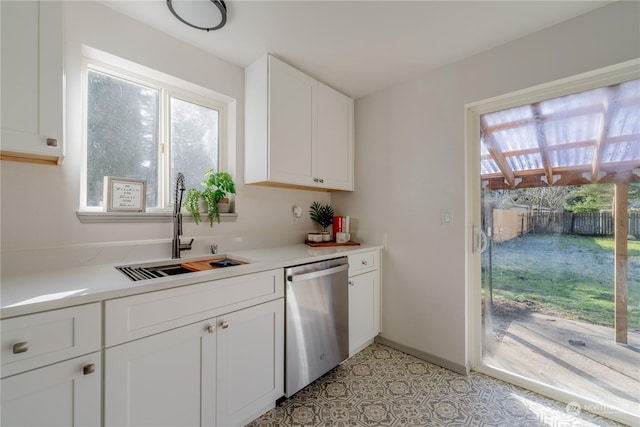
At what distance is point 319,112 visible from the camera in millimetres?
2213

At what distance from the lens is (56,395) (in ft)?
2.85

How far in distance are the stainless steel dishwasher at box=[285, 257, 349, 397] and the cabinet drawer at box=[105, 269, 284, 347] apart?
184 millimetres

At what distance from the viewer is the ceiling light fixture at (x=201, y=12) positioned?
4.53 ft

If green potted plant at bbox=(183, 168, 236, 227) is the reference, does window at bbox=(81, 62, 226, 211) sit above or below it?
above

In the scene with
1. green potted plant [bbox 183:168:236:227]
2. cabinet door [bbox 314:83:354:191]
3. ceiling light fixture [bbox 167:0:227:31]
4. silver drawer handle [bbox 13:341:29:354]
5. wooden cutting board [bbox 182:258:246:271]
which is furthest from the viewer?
cabinet door [bbox 314:83:354:191]

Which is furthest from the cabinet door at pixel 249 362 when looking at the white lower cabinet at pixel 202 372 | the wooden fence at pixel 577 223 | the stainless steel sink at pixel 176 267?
the wooden fence at pixel 577 223

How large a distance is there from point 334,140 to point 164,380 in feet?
6.67

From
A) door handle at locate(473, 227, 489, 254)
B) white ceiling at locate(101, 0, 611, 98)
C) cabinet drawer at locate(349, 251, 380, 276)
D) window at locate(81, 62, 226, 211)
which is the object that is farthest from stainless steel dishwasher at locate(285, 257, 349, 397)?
white ceiling at locate(101, 0, 611, 98)

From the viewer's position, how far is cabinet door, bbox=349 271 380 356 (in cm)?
206

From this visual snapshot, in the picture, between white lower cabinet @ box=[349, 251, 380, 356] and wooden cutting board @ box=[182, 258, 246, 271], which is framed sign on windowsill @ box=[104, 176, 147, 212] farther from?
white lower cabinet @ box=[349, 251, 380, 356]

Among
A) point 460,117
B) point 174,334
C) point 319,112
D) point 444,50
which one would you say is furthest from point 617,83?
point 174,334

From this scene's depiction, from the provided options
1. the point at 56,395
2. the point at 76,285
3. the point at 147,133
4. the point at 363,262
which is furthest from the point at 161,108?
the point at 363,262

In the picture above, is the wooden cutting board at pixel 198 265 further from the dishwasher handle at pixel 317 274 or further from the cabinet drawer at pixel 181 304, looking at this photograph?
the dishwasher handle at pixel 317 274

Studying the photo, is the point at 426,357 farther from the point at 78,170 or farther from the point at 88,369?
the point at 78,170
